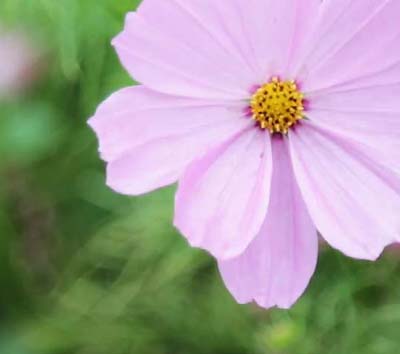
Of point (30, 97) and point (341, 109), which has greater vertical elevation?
point (30, 97)

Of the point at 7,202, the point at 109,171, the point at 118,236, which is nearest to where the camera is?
the point at 109,171

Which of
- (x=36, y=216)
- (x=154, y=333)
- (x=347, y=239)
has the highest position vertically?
(x=36, y=216)

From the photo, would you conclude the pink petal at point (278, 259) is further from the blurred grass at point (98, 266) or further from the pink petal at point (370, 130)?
the blurred grass at point (98, 266)

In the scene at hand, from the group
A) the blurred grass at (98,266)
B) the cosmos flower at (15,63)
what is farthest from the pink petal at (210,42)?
the cosmos flower at (15,63)

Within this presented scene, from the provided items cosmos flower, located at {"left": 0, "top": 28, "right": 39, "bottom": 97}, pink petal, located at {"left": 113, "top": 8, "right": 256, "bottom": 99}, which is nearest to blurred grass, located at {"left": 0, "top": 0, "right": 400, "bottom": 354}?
cosmos flower, located at {"left": 0, "top": 28, "right": 39, "bottom": 97}

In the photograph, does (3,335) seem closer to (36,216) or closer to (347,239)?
(36,216)

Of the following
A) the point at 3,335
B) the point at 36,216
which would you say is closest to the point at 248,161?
the point at 36,216

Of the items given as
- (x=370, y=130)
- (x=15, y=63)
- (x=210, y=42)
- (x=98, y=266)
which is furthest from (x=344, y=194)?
(x=15, y=63)
